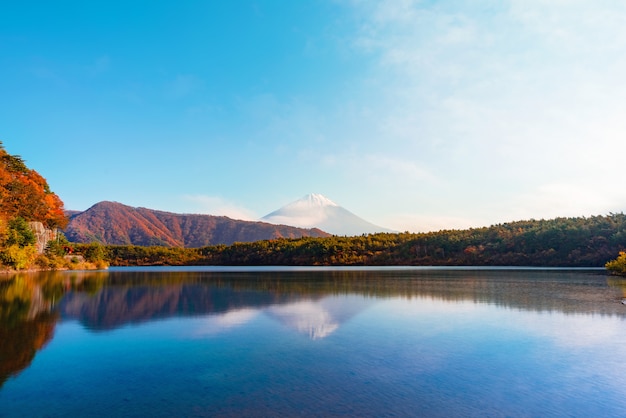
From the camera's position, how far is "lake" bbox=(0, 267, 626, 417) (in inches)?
222

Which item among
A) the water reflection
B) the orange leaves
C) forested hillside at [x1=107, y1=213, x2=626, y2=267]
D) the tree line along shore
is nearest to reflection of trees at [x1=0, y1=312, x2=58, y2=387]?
the water reflection

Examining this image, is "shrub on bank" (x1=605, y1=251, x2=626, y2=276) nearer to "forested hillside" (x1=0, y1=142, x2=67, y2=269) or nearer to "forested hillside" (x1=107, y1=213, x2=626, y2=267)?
"forested hillside" (x1=107, y1=213, x2=626, y2=267)

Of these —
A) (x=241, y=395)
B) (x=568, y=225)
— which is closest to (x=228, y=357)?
(x=241, y=395)

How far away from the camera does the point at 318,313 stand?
14.1 metres

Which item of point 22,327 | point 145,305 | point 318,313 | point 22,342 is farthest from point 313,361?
point 145,305

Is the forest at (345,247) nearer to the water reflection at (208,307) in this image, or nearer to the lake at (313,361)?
the water reflection at (208,307)

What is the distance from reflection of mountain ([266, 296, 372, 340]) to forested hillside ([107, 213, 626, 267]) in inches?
1912

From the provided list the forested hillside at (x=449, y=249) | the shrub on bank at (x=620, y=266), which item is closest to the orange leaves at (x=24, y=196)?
the forested hillside at (x=449, y=249)

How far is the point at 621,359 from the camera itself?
26.3 ft

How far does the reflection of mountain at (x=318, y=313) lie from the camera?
1136 centimetres

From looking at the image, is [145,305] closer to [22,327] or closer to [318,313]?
[22,327]

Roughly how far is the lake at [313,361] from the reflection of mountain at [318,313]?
7cm

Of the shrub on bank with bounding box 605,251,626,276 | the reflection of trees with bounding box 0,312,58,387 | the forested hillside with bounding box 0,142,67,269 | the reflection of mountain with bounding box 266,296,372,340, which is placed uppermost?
the forested hillside with bounding box 0,142,67,269

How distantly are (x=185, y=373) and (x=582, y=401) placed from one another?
5882 millimetres
